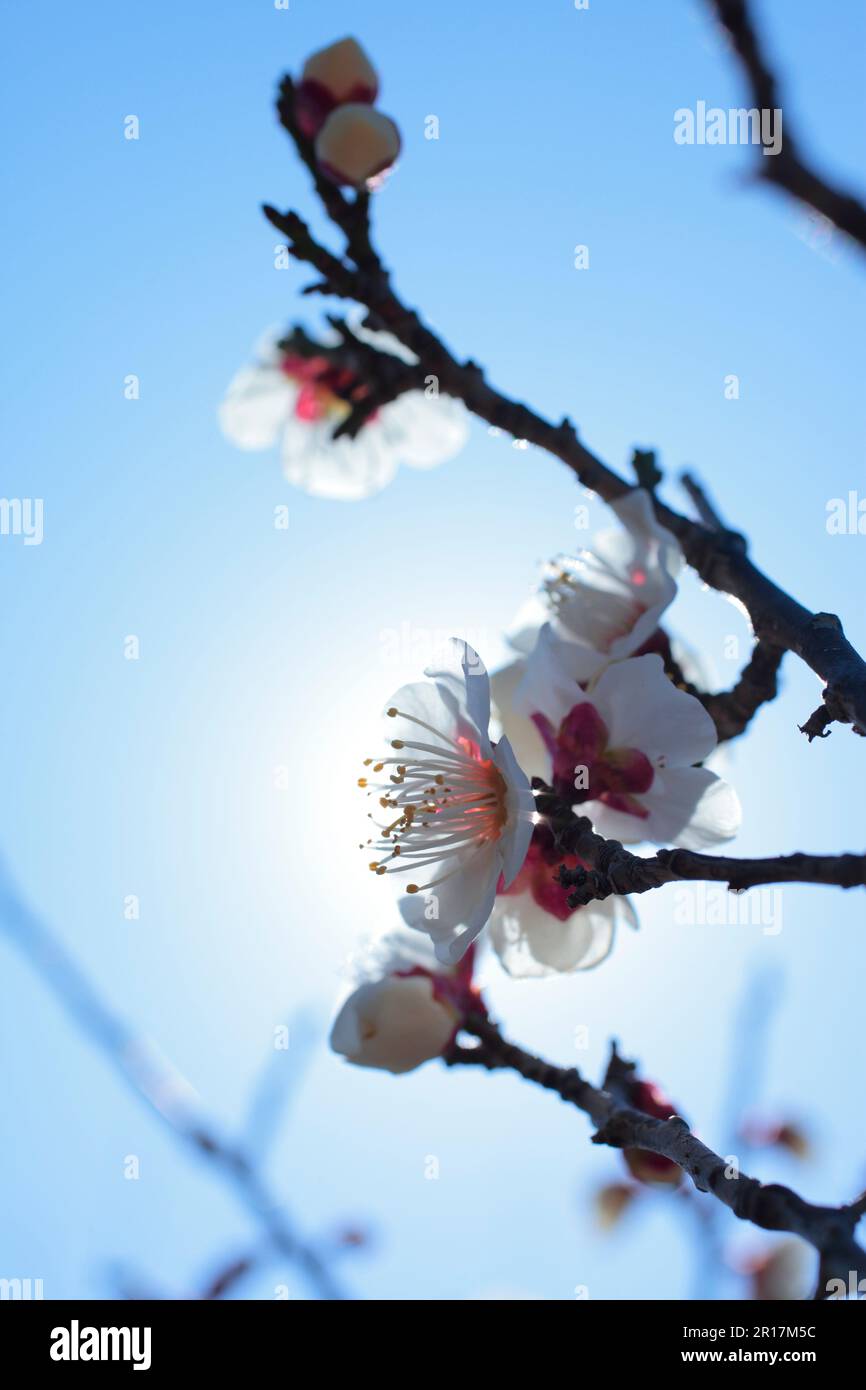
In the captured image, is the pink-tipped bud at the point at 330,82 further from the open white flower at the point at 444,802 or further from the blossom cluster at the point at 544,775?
the open white flower at the point at 444,802

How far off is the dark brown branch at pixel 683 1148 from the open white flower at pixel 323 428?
66.0 inches

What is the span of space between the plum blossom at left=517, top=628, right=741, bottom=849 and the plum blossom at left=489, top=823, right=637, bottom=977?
0.41ft

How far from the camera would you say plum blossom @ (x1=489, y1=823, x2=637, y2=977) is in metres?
1.69

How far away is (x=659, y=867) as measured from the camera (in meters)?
0.98

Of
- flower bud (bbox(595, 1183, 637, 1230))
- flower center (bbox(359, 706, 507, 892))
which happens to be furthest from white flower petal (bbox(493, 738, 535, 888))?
flower bud (bbox(595, 1183, 637, 1230))

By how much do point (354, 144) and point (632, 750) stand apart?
1.31 meters

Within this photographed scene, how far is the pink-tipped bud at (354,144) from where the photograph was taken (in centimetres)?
197

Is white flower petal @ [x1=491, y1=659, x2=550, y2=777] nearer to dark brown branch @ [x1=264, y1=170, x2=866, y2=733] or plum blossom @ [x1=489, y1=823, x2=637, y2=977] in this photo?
plum blossom @ [x1=489, y1=823, x2=637, y2=977]

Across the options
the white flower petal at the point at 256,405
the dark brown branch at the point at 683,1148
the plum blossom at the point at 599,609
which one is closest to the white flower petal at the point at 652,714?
the plum blossom at the point at 599,609
